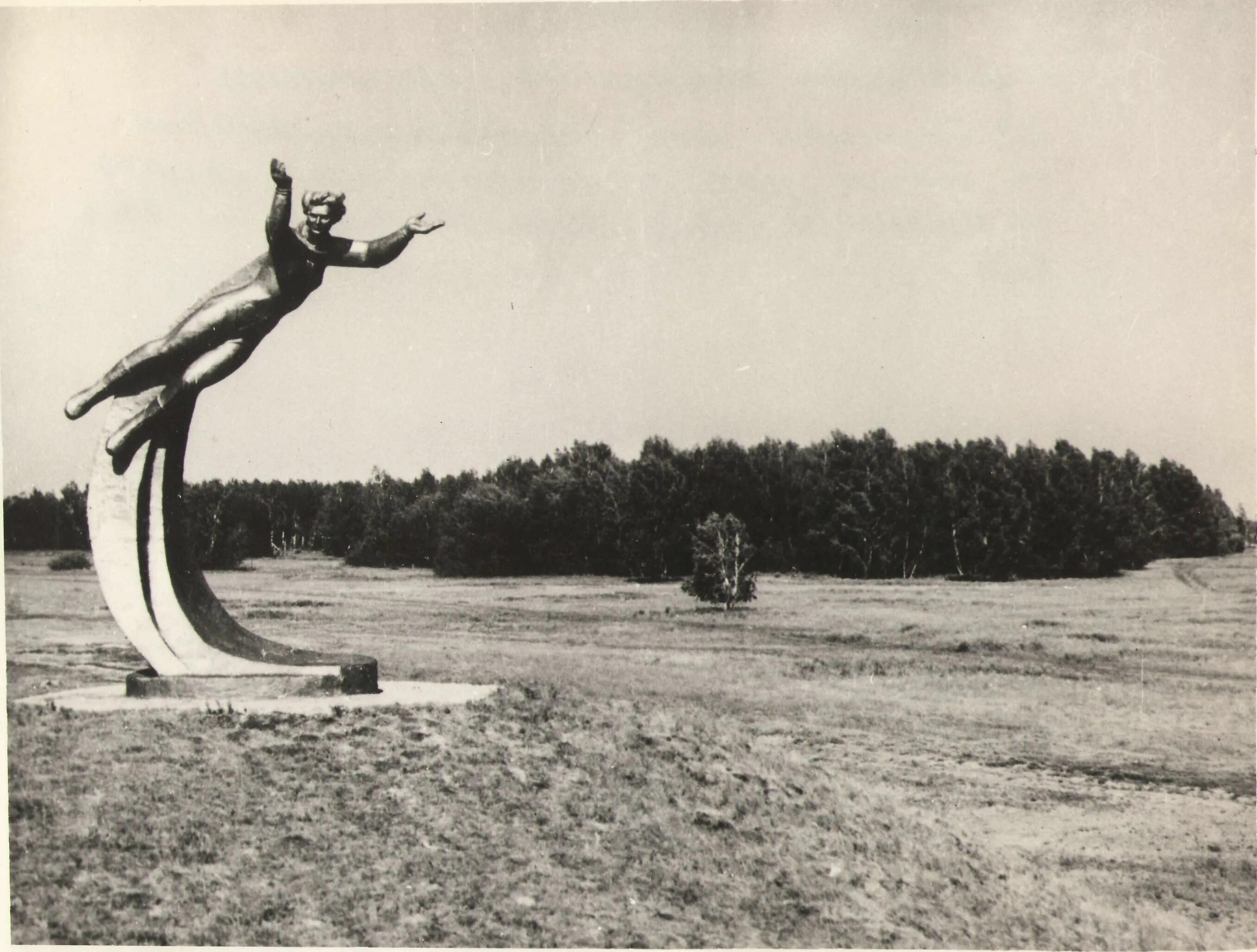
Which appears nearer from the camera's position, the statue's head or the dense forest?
the statue's head

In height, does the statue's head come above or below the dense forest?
above

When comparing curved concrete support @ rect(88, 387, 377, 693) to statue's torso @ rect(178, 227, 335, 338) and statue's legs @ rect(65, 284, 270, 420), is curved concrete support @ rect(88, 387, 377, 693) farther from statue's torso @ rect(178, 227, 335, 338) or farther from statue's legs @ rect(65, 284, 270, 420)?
statue's torso @ rect(178, 227, 335, 338)

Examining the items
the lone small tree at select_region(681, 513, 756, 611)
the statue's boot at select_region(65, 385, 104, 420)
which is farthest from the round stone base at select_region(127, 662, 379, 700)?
the lone small tree at select_region(681, 513, 756, 611)

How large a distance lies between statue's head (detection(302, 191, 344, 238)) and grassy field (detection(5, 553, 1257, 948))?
4.76 meters

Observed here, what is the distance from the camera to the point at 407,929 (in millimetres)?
8555

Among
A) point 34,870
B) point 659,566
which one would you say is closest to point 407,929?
point 34,870

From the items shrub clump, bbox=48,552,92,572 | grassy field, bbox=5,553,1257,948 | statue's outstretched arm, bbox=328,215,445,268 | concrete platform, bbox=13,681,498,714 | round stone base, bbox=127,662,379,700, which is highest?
statue's outstretched arm, bbox=328,215,445,268

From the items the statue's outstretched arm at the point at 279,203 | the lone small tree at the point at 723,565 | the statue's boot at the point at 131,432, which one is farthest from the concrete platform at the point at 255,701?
the lone small tree at the point at 723,565

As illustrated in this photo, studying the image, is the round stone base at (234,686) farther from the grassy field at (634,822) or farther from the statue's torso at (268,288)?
the statue's torso at (268,288)

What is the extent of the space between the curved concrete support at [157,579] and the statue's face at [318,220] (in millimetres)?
2224

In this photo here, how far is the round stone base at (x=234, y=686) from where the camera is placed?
11.4 m

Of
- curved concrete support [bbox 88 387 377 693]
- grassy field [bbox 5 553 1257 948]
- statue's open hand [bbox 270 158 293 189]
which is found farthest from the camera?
curved concrete support [bbox 88 387 377 693]

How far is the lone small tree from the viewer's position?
2877 cm

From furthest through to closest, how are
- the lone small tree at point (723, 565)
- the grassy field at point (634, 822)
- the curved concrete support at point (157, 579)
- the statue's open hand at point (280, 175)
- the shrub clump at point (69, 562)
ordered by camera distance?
the shrub clump at point (69, 562) < the lone small tree at point (723, 565) < the curved concrete support at point (157, 579) < the statue's open hand at point (280, 175) < the grassy field at point (634, 822)
